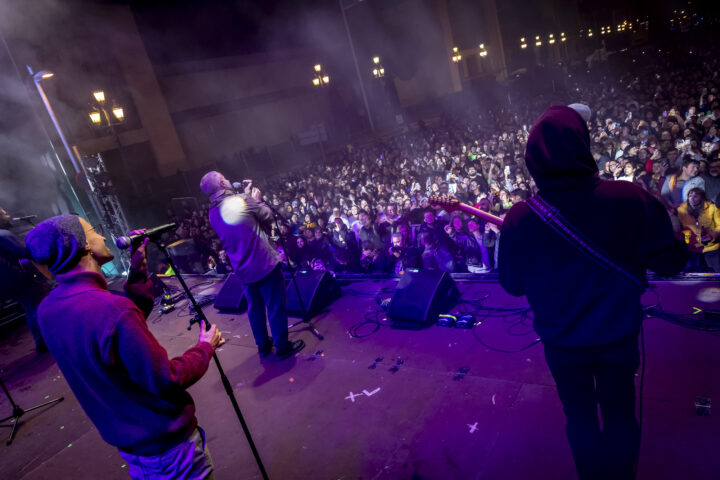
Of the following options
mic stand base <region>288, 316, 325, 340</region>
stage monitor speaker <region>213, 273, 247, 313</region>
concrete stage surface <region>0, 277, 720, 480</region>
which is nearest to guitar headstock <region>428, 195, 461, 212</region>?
concrete stage surface <region>0, 277, 720, 480</region>

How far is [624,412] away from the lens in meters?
1.57

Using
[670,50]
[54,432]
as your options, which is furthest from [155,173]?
[670,50]

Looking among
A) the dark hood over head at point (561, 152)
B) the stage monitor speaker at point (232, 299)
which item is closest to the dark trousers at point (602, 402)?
the dark hood over head at point (561, 152)

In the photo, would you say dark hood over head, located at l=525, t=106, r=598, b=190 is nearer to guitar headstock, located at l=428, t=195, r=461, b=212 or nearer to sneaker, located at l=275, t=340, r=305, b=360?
guitar headstock, located at l=428, t=195, r=461, b=212

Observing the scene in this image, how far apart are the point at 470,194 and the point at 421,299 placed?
4.22 m

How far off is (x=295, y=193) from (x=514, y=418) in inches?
392

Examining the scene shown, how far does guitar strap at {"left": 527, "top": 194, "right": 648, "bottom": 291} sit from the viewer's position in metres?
1.42

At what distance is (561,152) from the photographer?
1.42 metres

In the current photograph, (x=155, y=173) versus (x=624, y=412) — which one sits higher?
(x=155, y=173)

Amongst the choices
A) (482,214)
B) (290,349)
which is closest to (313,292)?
(290,349)

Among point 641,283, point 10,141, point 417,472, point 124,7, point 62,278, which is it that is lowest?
point 417,472

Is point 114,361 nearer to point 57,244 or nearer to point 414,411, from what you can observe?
→ point 57,244

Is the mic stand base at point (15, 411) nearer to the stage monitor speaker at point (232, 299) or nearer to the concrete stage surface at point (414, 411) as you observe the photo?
the concrete stage surface at point (414, 411)

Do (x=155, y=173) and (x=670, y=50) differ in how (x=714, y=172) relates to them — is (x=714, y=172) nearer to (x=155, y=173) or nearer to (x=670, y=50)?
(x=155, y=173)
